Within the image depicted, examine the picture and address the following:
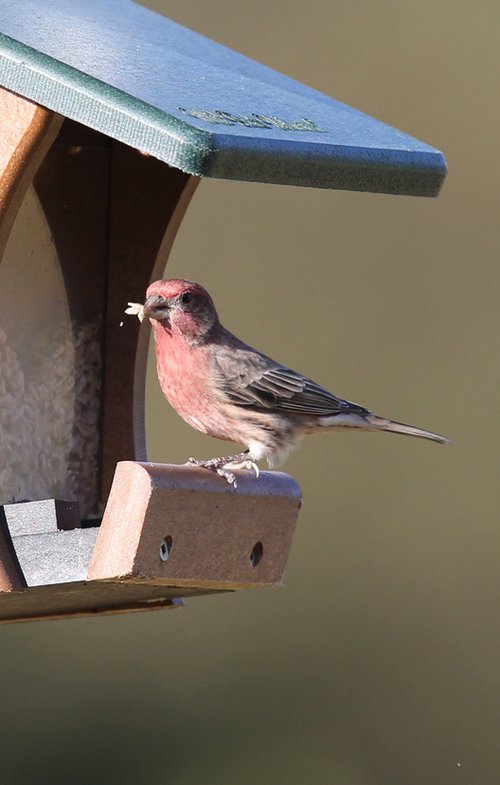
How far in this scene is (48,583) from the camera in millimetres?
5008

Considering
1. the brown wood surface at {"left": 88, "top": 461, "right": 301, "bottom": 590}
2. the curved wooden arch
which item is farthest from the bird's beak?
the brown wood surface at {"left": 88, "top": 461, "right": 301, "bottom": 590}

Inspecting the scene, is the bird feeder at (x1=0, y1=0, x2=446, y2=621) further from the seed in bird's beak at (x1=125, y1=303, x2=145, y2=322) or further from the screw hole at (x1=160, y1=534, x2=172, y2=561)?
the seed in bird's beak at (x1=125, y1=303, x2=145, y2=322)

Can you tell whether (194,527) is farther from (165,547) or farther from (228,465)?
(228,465)

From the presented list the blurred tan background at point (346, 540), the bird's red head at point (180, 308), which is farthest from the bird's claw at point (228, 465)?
the blurred tan background at point (346, 540)

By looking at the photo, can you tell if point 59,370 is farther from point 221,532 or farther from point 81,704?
point 81,704

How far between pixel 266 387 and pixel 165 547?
1.19 metres

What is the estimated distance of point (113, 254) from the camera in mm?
5949

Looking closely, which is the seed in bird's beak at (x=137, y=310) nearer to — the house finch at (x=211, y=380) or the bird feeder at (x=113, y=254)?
the house finch at (x=211, y=380)

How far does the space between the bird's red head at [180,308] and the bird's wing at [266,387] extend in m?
0.11

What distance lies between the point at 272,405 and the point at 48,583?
1196 mm

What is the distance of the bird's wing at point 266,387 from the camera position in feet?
19.2

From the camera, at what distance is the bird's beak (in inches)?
222

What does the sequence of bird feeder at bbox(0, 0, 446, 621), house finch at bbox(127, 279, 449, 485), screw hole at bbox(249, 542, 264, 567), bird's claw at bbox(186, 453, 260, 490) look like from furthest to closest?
house finch at bbox(127, 279, 449, 485) < screw hole at bbox(249, 542, 264, 567) < bird's claw at bbox(186, 453, 260, 490) < bird feeder at bbox(0, 0, 446, 621)

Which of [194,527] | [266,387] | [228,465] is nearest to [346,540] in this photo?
[266,387]
